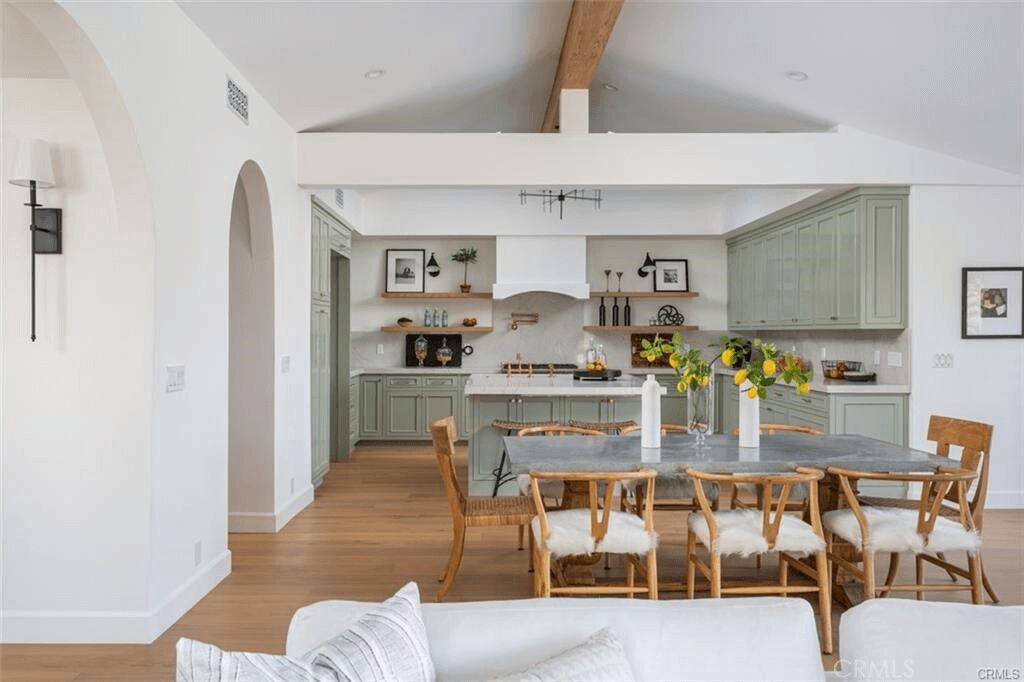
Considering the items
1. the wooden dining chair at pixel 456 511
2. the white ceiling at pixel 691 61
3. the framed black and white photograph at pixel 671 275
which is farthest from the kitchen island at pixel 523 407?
the framed black and white photograph at pixel 671 275

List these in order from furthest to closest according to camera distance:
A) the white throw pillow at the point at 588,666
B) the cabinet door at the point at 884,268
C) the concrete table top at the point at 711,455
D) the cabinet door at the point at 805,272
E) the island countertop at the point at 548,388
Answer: the cabinet door at the point at 805,272 < the island countertop at the point at 548,388 < the cabinet door at the point at 884,268 < the concrete table top at the point at 711,455 < the white throw pillow at the point at 588,666

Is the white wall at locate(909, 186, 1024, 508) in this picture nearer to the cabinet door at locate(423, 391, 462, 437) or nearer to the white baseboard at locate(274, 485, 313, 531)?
the white baseboard at locate(274, 485, 313, 531)

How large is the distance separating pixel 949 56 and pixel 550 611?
168 inches

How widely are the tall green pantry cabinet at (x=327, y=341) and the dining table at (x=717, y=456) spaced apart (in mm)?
2761

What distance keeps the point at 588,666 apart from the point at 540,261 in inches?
294

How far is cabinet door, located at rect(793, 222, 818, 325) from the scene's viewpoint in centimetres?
635

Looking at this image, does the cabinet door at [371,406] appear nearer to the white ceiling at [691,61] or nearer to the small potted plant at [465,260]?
the small potted plant at [465,260]

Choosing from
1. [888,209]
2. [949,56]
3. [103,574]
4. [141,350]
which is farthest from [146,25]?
[888,209]

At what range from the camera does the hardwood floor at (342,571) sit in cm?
291

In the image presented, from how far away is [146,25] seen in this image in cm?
310

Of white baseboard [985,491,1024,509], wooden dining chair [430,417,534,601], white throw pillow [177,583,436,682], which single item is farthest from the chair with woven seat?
white throw pillow [177,583,436,682]

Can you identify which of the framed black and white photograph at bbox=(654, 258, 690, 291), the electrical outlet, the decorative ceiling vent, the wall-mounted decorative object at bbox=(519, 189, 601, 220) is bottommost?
the electrical outlet

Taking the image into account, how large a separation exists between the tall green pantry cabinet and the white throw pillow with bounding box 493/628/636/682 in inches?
193

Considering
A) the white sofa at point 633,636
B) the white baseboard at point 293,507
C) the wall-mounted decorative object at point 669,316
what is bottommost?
the white baseboard at point 293,507
